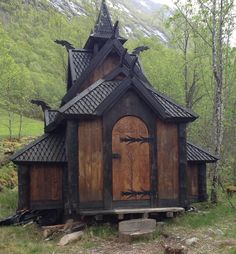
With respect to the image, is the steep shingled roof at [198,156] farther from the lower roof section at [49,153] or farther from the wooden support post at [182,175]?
the wooden support post at [182,175]

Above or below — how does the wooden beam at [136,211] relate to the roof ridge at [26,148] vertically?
below

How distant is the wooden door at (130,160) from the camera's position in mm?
13711

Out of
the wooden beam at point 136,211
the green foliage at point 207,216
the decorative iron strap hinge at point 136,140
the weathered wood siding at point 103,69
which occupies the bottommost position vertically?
the green foliage at point 207,216

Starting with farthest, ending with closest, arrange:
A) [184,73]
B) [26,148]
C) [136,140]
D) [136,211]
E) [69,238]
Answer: [184,73]
[26,148]
[136,140]
[136,211]
[69,238]

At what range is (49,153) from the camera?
14812mm

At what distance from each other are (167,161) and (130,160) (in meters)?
1.34

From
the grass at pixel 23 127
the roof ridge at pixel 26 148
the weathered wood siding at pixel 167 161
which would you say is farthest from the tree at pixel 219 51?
the grass at pixel 23 127

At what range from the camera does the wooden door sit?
13711 millimetres

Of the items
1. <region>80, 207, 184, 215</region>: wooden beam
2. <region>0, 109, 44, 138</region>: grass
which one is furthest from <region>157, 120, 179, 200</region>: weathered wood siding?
<region>0, 109, 44, 138</region>: grass

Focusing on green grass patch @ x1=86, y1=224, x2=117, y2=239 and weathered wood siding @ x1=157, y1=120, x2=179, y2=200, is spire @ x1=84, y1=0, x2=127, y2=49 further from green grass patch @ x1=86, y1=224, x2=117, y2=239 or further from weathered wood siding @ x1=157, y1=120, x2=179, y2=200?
green grass patch @ x1=86, y1=224, x2=117, y2=239

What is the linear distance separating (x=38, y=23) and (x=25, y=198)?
69142 mm

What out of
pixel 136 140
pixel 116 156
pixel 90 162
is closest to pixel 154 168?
pixel 136 140

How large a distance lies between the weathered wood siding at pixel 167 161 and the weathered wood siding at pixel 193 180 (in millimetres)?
2015

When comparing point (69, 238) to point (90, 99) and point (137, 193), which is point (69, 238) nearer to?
point (137, 193)
